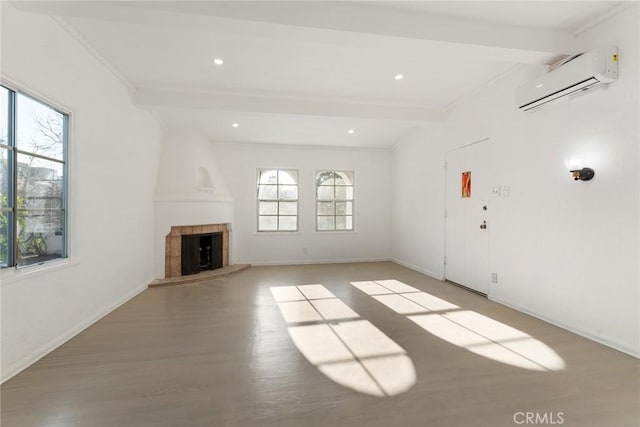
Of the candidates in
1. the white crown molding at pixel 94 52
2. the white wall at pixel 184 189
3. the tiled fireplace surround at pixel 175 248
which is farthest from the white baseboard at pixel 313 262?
the white crown molding at pixel 94 52

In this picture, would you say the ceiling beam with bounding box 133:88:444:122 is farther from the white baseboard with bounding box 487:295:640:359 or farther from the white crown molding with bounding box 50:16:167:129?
the white baseboard with bounding box 487:295:640:359

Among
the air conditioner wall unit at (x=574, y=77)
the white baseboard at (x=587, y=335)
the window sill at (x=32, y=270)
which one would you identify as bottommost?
the white baseboard at (x=587, y=335)

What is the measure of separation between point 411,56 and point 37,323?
14.1ft

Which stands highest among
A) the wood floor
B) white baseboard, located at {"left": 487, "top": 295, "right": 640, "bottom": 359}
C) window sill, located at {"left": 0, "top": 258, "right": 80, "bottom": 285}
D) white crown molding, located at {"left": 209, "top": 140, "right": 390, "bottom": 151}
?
white crown molding, located at {"left": 209, "top": 140, "right": 390, "bottom": 151}

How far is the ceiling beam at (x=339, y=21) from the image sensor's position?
2274 mm

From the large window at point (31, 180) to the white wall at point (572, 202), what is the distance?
4.84 meters

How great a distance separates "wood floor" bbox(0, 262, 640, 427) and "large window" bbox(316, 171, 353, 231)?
401 cm

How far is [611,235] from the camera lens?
2607 mm

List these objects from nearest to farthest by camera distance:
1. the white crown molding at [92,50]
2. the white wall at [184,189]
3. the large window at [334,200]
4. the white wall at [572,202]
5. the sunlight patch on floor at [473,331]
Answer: the sunlight patch on floor at [473,331] → the white wall at [572,202] → the white crown molding at [92,50] → the white wall at [184,189] → the large window at [334,200]

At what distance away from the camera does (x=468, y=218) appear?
444 centimetres

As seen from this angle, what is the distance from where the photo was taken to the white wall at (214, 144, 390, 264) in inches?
261

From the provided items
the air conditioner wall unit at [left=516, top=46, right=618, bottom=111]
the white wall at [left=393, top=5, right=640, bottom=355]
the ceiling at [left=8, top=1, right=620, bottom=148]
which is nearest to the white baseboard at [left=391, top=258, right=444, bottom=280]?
the white wall at [left=393, top=5, right=640, bottom=355]

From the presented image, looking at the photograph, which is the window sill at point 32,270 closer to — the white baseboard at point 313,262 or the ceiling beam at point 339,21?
the ceiling beam at point 339,21

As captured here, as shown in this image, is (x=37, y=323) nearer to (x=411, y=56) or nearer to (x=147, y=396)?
(x=147, y=396)
